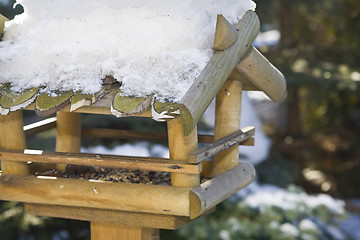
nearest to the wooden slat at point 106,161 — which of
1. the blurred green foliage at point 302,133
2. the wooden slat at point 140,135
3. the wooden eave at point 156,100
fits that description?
the wooden eave at point 156,100

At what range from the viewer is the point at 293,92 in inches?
219

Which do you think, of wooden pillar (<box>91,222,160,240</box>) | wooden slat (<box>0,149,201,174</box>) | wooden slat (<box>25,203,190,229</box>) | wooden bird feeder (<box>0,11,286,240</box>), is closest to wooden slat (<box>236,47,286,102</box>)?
wooden bird feeder (<box>0,11,286,240</box>)

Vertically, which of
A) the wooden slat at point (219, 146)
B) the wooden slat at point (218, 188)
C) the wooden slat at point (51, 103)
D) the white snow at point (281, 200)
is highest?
the wooden slat at point (51, 103)

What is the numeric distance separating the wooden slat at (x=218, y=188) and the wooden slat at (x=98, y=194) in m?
0.03

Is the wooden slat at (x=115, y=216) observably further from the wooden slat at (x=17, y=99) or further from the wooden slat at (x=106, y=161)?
the wooden slat at (x=17, y=99)

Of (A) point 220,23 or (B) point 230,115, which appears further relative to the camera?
(B) point 230,115

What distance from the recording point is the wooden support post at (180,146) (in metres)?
1.44

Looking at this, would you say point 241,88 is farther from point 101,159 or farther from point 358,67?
point 358,67

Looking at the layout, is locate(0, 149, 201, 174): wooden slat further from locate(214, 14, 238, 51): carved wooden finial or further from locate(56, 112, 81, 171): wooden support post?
locate(56, 112, 81, 171): wooden support post

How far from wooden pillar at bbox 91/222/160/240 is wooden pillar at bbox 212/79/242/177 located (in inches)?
13.6

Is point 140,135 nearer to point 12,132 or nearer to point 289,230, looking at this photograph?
point 12,132

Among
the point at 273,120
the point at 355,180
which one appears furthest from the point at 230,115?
the point at 273,120

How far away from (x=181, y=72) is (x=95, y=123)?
220 centimetres

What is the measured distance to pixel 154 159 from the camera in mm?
1502
